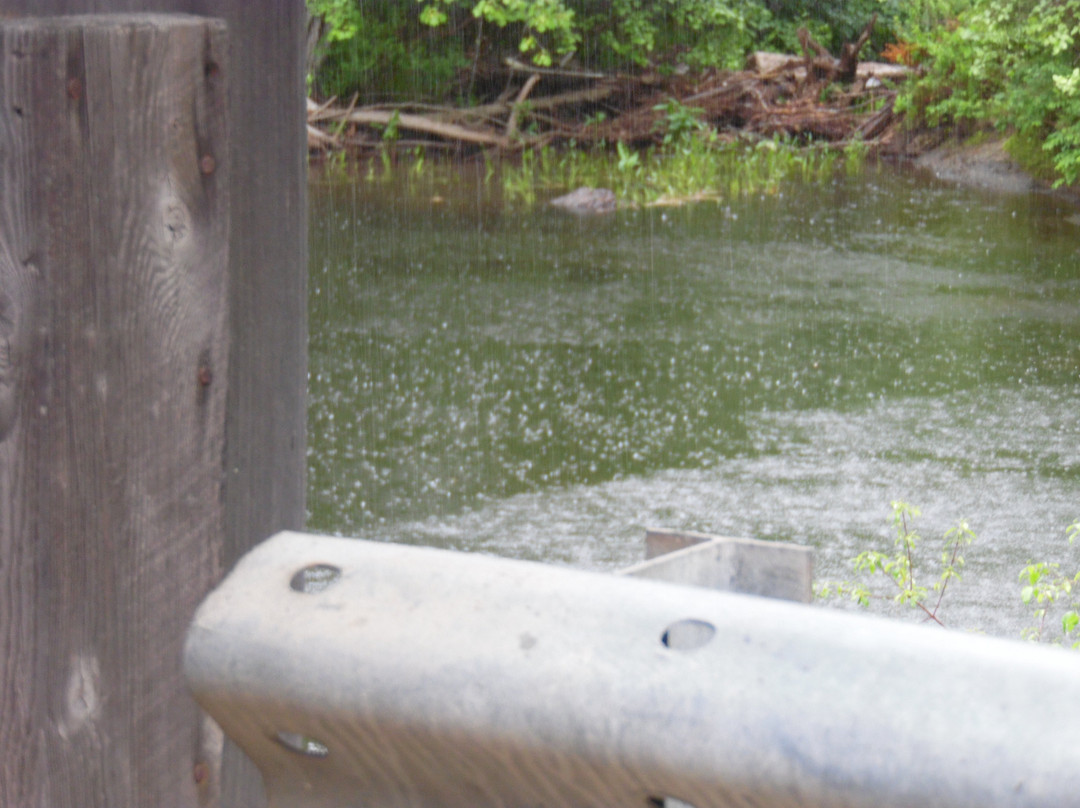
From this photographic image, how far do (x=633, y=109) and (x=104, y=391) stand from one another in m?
17.9

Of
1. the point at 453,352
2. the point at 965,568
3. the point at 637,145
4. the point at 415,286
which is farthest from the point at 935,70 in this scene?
the point at 965,568

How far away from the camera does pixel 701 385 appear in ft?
24.6

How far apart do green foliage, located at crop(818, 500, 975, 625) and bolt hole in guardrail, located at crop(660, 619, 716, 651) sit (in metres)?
3.03

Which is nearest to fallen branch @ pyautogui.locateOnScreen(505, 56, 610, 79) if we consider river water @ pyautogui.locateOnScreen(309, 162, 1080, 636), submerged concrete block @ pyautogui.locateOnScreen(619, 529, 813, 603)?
river water @ pyautogui.locateOnScreen(309, 162, 1080, 636)

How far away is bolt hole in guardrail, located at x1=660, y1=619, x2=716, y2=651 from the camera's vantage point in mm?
763

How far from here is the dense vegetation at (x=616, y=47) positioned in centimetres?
1476

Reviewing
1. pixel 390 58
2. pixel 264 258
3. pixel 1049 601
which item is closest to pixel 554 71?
pixel 390 58

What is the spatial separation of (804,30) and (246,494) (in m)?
18.8

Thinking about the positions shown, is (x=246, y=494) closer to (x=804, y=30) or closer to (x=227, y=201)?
(x=227, y=201)

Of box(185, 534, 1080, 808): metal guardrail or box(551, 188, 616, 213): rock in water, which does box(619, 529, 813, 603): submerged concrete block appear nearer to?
box(185, 534, 1080, 808): metal guardrail

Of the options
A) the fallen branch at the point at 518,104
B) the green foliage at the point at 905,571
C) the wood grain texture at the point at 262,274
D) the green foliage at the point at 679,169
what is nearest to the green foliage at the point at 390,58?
the fallen branch at the point at 518,104

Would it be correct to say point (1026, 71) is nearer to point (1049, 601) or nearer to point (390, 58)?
point (390, 58)

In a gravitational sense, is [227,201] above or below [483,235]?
above

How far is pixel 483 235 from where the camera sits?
38.8 ft
